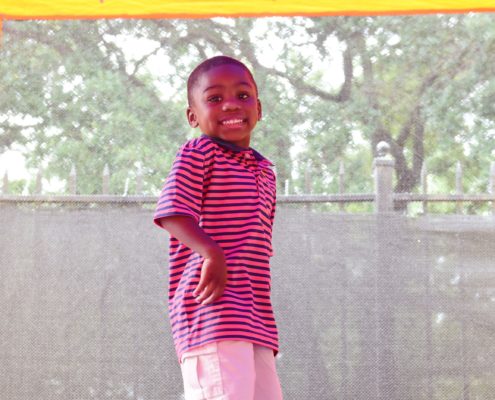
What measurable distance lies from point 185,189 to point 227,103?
25 centimetres

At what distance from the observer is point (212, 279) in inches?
75.7

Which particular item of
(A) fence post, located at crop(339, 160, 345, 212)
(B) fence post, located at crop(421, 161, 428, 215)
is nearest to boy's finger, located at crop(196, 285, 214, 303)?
(A) fence post, located at crop(339, 160, 345, 212)

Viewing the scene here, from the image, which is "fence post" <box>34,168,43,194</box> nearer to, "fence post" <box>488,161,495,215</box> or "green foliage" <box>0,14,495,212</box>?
"green foliage" <box>0,14,495,212</box>

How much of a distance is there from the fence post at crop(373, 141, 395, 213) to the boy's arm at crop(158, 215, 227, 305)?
158 centimetres

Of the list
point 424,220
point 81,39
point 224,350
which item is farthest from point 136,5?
point 224,350

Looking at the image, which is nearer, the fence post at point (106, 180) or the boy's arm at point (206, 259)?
the boy's arm at point (206, 259)

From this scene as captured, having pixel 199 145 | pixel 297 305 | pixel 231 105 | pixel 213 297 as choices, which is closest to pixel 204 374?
pixel 213 297

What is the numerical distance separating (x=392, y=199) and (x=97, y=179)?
1.14 m

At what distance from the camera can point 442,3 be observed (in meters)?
3.09

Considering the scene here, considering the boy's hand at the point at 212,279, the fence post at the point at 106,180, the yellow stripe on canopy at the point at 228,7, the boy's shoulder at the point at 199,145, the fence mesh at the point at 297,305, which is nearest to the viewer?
the boy's hand at the point at 212,279

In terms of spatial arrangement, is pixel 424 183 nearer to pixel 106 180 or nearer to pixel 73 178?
Result: pixel 106 180

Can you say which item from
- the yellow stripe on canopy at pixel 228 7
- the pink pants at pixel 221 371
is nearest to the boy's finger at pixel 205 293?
the pink pants at pixel 221 371

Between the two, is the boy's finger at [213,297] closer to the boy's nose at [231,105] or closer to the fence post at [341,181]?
the boy's nose at [231,105]

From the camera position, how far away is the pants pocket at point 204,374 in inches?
76.2
